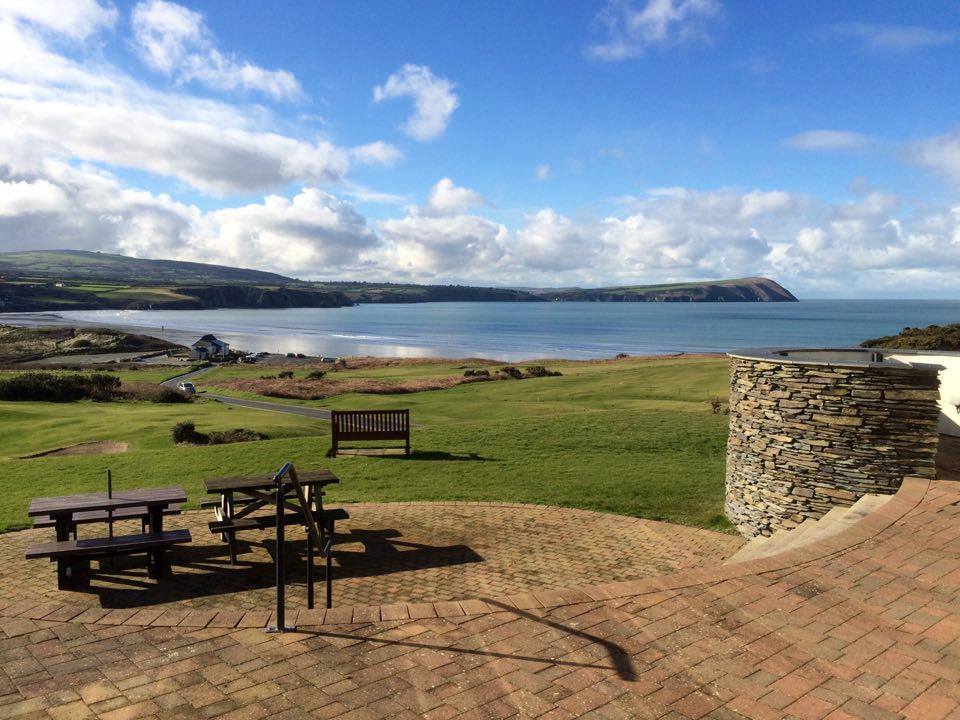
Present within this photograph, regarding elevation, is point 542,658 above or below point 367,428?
above

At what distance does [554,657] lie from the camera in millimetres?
4594

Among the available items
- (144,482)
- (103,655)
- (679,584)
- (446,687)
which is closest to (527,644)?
(446,687)

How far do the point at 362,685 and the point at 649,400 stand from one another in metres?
23.2

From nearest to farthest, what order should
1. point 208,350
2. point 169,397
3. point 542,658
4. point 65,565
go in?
point 542,658, point 65,565, point 169,397, point 208,350

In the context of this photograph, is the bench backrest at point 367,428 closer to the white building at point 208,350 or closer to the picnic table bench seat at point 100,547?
the picnic table bench seat at point 100,547

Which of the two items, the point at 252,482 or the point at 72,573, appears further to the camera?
the point at 252,482

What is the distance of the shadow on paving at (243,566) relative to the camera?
711 cm

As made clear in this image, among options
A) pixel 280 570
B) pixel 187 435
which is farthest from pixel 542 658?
pixel 187 435

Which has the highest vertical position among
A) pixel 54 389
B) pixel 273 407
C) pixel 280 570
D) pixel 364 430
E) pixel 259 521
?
pixel 280 570

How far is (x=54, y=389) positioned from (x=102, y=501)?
2666cm

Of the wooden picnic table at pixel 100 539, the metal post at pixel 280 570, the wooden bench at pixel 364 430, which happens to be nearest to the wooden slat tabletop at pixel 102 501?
the wooden picnic table at pixel 100 539

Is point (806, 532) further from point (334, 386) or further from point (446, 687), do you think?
point (334, 386)

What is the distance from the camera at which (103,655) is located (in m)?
4.73

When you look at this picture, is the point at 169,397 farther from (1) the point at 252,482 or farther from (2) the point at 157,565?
(2) the point at 157,565
